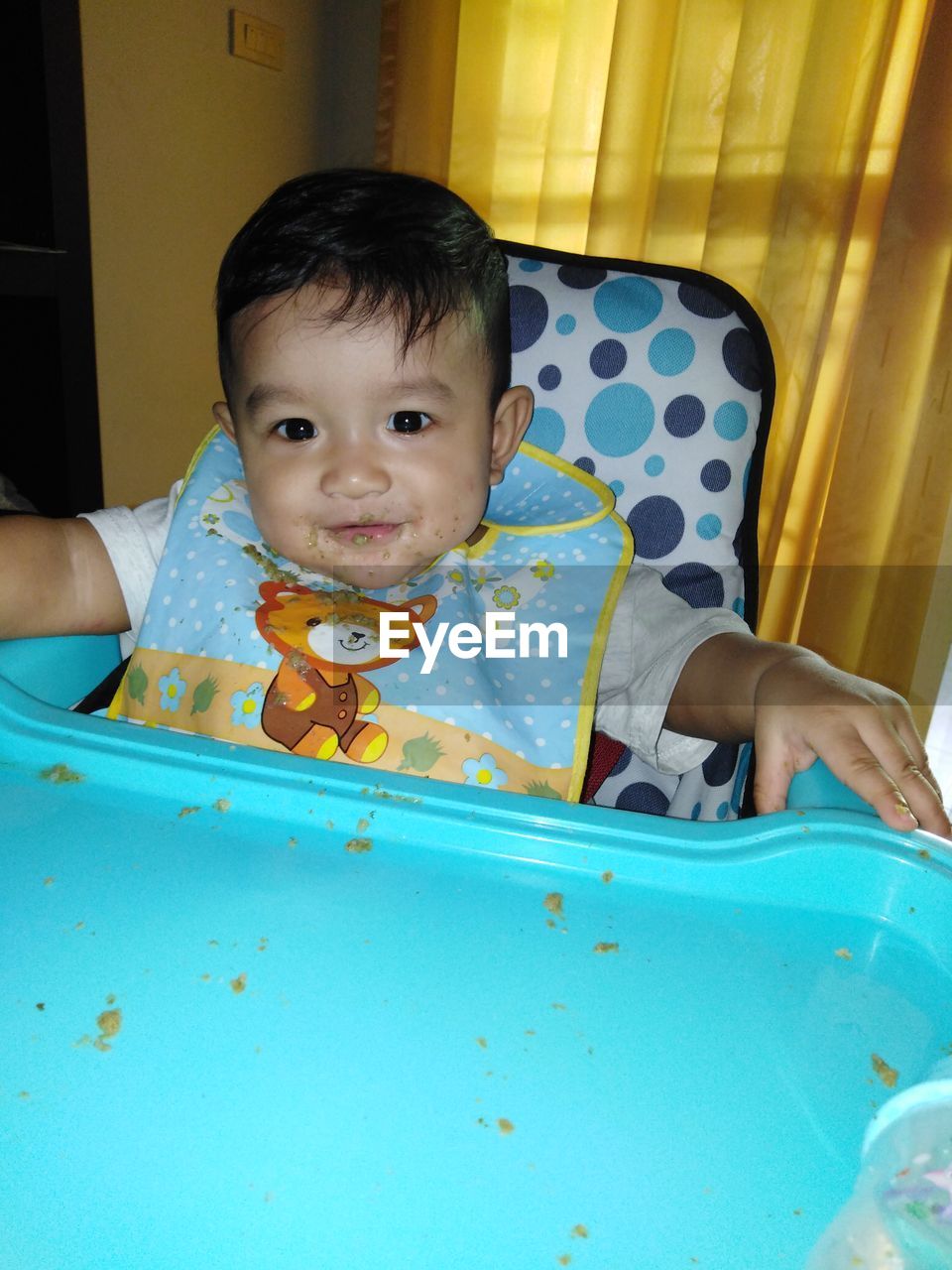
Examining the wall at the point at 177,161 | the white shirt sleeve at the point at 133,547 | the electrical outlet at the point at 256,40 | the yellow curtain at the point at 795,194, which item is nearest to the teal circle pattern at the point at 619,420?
the white shirt sleeve at the point at 133,547

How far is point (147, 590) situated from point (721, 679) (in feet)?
1.72

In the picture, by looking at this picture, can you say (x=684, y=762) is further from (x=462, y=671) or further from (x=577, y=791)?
(x=462, y=671)

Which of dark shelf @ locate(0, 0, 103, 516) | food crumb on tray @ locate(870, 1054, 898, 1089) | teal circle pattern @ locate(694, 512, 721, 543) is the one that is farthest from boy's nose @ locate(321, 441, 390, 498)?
dark shelf @ locate(0, 0, 103, 516)

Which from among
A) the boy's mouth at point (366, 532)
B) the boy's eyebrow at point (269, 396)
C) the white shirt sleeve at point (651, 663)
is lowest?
the white shirt sleeve at point (651, 663)

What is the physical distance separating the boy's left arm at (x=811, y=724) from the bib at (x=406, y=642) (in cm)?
12

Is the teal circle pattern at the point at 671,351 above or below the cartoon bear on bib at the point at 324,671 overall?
above

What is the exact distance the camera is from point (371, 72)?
7.41 feet

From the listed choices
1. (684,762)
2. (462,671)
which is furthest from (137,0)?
A: (684,762)

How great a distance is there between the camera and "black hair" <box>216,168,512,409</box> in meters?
0.76

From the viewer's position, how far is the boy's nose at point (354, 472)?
0.75 meters

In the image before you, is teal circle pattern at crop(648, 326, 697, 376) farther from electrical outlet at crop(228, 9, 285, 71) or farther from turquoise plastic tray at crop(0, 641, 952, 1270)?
electrical outlet at crop(228, 9, 285, 71)

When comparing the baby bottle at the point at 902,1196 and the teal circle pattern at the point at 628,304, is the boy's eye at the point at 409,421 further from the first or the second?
the baby bottle at the point at 902,1196

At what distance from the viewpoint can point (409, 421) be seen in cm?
78

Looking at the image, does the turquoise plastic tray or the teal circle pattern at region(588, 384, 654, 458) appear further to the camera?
the teal circle pattern at region(588, 384, 654, 458)
